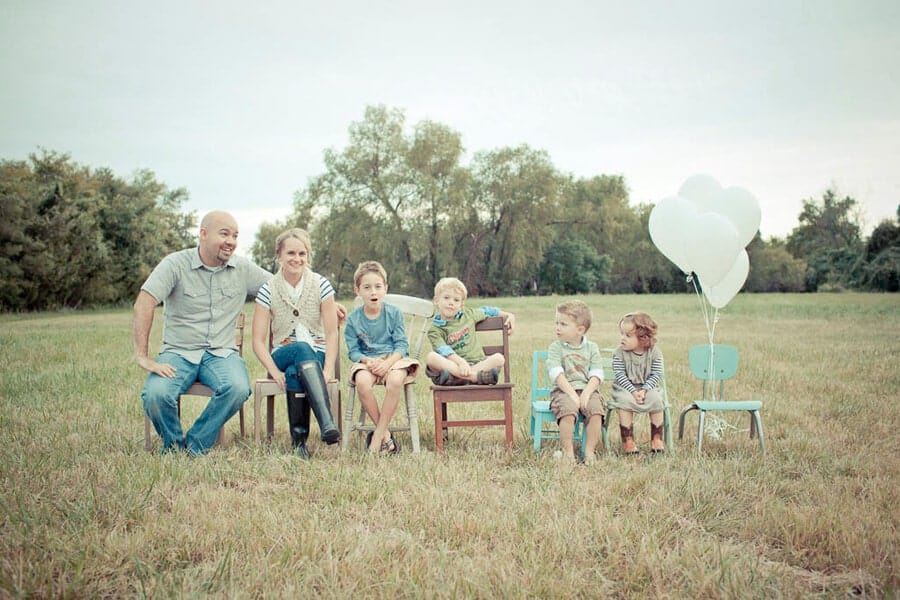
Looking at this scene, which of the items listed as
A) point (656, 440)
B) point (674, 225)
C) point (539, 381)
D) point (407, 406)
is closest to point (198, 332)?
point (407, 406)

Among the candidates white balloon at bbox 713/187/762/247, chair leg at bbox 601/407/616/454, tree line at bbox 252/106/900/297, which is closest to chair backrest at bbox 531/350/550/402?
chair leg at bbox 601/407/616/454

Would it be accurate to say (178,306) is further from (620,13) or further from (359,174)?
(359,174)

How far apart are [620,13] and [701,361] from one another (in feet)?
25.2

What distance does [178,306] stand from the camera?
5.23 meters

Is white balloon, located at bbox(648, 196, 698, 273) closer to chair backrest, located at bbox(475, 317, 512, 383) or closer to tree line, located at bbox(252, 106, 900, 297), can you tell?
chair backrest, located at bbox(475, 317, 512, 383)

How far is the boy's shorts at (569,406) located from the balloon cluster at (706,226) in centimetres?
130

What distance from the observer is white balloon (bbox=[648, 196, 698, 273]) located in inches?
214

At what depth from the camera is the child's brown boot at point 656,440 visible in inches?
196

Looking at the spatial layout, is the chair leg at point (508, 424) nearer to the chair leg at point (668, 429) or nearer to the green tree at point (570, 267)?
the chair leg at point (668, 429)

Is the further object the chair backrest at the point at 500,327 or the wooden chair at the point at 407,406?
the chair backrest at the point at 500,327

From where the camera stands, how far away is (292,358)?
509 cm

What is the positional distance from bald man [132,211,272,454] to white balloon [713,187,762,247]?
3.68m

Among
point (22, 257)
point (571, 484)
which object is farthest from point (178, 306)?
point (22, 257)

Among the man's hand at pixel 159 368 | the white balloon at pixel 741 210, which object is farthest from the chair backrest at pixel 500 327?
the man's hand at pixel 159 368
